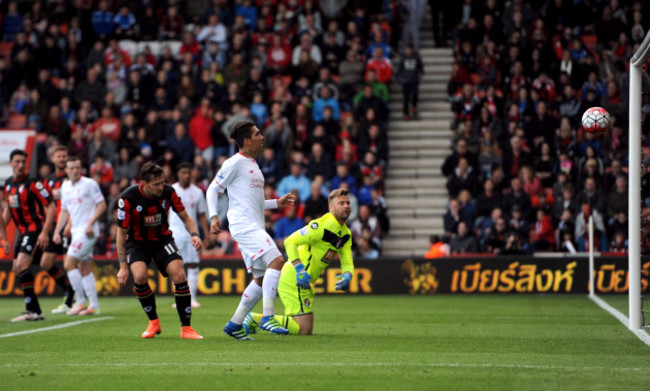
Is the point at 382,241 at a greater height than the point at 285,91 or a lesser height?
lesser

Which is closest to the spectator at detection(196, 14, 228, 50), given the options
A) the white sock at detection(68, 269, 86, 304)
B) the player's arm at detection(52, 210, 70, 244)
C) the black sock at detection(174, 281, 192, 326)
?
the player's arm at detection(52, 210, 70, 244)

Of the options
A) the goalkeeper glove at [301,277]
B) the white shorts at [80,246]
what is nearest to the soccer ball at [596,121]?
the goalkeeper glove at [301,277]

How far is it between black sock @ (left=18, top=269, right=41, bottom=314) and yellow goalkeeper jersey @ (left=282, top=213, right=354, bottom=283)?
4.64m

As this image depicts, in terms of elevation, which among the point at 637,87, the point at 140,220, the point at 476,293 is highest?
the point at 637,87

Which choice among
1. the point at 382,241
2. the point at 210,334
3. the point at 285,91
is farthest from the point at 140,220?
the point at 285,91

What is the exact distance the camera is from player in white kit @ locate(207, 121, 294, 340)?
1103cm

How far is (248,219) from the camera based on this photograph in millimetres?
11141

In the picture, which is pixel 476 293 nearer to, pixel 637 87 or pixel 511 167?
pixel 511 167

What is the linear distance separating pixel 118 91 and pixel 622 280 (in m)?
13.9

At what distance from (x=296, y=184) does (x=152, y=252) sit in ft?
41.5

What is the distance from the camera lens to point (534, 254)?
20750 mm

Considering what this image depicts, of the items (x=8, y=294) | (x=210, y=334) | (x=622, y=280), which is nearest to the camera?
(x=210, y=334)

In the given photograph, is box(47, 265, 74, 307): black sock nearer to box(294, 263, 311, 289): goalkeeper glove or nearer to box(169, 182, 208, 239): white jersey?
box(169, 182, 208, 239): white jersey

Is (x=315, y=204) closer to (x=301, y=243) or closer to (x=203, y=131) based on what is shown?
(x=203, y=131)
